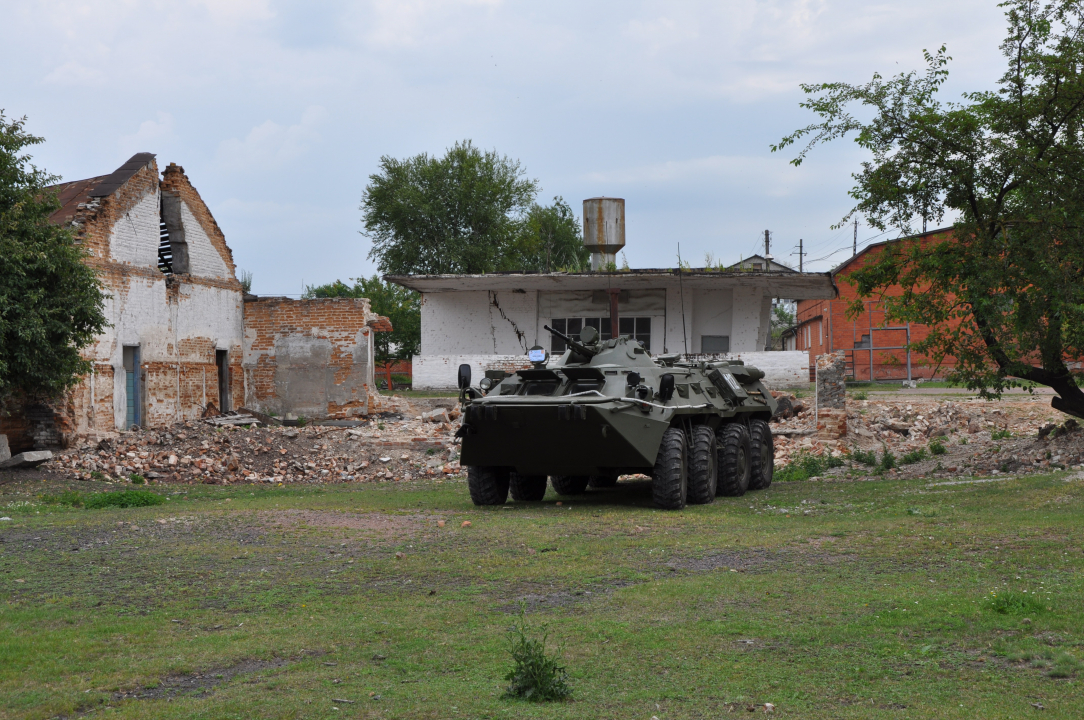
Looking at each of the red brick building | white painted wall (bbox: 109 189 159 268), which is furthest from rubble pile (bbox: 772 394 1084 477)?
white painted wall (bbox: 109 189 159 268)

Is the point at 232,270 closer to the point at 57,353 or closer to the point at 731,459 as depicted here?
the point at 57,353

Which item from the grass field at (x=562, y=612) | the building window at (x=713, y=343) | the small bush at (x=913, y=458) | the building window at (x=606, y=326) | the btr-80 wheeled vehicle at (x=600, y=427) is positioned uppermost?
the building window at (x=606, y=326)

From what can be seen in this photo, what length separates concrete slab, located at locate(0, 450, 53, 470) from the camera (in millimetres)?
A: 16750

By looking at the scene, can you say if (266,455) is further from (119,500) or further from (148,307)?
(119,500)

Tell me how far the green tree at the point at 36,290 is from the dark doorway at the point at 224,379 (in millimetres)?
7407

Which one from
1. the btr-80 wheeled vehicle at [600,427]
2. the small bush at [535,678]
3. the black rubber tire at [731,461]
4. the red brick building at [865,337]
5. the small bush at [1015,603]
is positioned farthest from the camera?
the red brick building at [865,337]

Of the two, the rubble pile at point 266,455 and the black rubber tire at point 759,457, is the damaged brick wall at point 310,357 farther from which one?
the black rubber tire at point 759,457

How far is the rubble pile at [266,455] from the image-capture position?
17.7m

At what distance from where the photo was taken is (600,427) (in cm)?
1141

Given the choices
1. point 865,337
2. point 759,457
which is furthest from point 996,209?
point 865,337

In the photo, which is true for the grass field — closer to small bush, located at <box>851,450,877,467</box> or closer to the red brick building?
small bush, located at <box>851,450,877,467</box>

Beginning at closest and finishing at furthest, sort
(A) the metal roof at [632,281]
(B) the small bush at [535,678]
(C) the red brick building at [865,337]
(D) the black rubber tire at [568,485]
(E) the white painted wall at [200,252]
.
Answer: (B) the small bush at [535,678] < (D) the black rubber tire at [568,485] < (E) the white painted wall at [200,252] < (A) the metal roof at [632,281] < (C) the red brick building at [865,337]

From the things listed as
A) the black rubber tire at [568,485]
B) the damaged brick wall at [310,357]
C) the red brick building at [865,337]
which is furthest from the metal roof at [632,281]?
the black rubber tire at [568,485]

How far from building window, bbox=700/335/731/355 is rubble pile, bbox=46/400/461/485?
27.2ft
